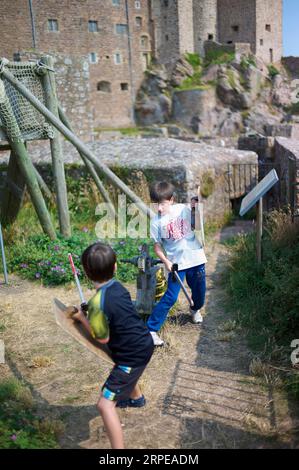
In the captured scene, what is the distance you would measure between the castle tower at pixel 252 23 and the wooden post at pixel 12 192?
3701 cm

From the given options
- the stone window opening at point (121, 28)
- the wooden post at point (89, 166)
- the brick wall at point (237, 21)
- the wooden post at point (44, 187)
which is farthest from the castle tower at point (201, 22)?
the wooden post at point (89, 166)

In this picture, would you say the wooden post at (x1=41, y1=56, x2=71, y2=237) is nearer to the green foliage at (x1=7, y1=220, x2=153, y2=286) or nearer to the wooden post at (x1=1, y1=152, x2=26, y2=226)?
the green foliage at (x1=7, y1=220, x2=153, y2=286)

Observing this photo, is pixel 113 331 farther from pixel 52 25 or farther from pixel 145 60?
pixel 145 60

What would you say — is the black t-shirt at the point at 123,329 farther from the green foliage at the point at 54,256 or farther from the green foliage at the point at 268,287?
the green foliage at the point at 54,256

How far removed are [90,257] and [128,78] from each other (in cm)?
3650

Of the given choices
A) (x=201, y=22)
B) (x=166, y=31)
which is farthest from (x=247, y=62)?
(x=166, y=31)

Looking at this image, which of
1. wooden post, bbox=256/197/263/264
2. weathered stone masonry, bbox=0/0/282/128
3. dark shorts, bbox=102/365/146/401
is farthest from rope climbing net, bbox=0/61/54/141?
weathered stone masonry, bbox=0/0/282/128

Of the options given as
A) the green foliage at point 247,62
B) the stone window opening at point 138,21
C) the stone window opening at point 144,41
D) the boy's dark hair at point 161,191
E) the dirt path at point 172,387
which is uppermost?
the stone window opening at point 138,21

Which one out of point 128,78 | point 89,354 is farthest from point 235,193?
point 128,78

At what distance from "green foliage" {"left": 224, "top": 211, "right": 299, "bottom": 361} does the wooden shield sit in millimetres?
1587

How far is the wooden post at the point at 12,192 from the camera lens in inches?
264

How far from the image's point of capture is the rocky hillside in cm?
3450

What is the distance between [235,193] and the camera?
9.73 metres

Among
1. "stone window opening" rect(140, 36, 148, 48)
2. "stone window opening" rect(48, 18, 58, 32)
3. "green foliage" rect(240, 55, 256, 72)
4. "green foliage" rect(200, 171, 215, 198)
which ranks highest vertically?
"stone window opening" rect(48, 18, 58, 32)
